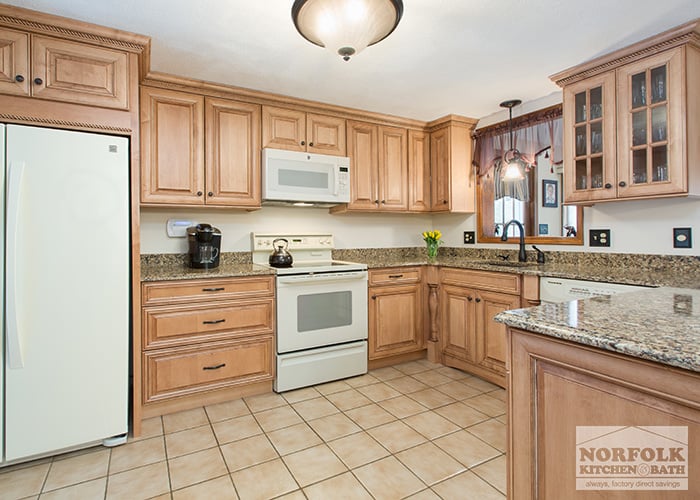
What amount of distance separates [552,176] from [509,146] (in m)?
0.45

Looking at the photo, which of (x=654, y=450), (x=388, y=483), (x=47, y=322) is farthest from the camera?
(x=47, y=322)

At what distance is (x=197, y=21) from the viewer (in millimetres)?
1913

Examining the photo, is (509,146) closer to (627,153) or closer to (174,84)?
(627,153)

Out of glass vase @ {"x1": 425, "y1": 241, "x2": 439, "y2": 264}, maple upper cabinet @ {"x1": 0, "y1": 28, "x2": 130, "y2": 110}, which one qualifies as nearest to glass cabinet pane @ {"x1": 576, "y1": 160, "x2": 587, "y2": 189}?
glass vase @ {"x1": 425, "y1": 241, "x2": 439, "y2": 264}

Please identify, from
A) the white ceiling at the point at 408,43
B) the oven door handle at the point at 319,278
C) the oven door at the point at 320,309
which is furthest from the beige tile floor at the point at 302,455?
the white ceiling at the point at 408,43

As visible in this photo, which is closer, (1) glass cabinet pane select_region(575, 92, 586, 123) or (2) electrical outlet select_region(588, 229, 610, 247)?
(1) glass cabinet pane select_region(575, 92, 586, 123)

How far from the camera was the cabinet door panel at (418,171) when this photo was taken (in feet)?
11.8

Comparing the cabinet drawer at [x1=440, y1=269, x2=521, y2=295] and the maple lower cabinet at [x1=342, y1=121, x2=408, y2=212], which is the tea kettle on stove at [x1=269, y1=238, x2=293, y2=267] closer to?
the maple lower cabinet at [x1=342, y1=121, x2=408, y2=212]

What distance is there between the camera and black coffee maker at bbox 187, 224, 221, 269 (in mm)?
2648

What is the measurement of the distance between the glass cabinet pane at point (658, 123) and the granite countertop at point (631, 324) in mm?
1247

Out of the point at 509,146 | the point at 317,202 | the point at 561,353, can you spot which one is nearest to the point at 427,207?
the point at 509,146

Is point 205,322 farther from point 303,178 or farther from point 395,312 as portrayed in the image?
point 395,312

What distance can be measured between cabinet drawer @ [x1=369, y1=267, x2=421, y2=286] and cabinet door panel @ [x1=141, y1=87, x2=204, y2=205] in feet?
4.63

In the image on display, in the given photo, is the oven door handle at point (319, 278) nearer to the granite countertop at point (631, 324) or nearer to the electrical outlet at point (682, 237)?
the granite countertop at point (631, 324)
